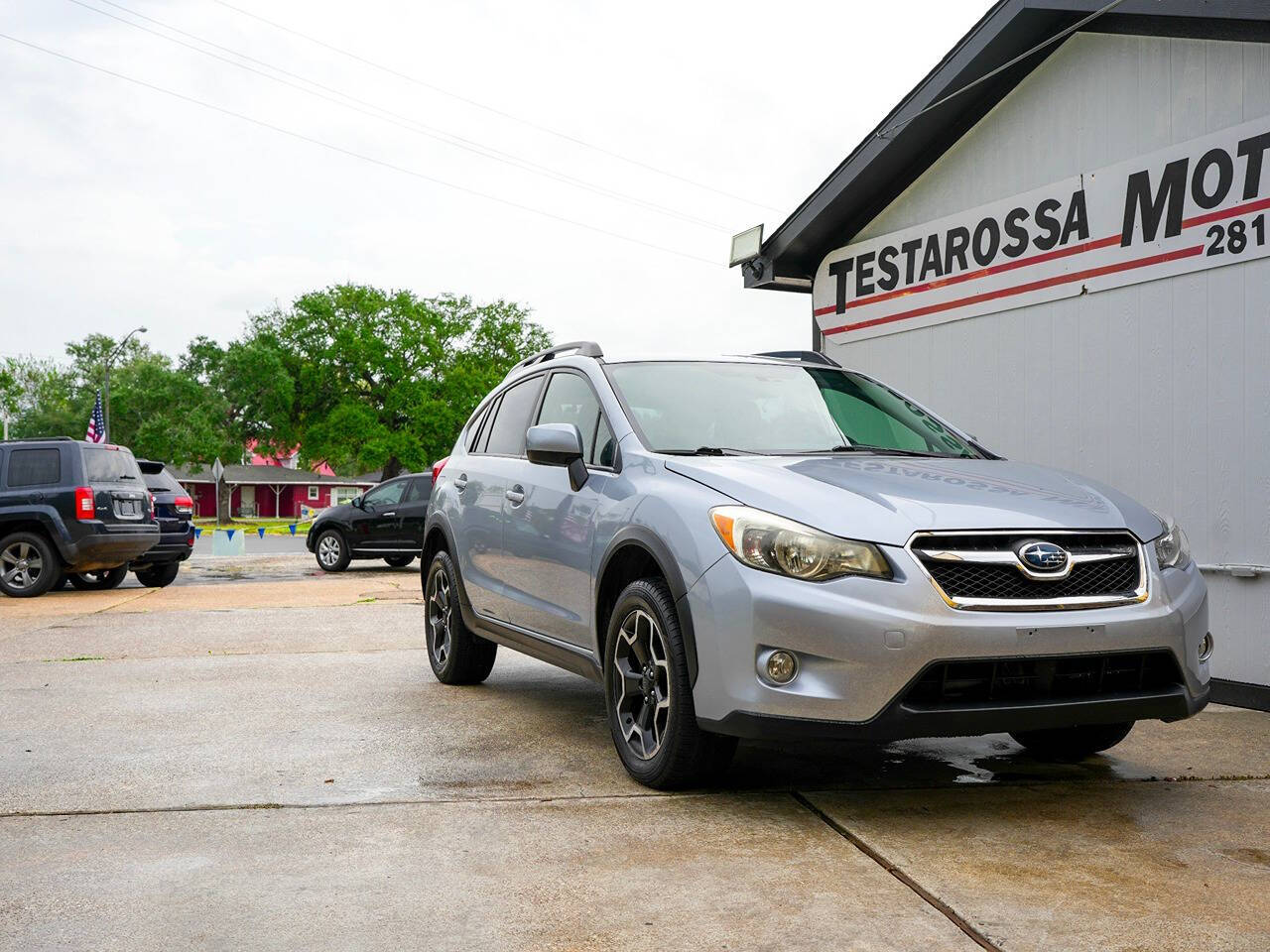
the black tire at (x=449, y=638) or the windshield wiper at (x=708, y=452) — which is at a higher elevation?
the windshield wiper at (x=708, y=452)

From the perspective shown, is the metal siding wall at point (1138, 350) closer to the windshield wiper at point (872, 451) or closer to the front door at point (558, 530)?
the windshield wiper at point (872, 451)

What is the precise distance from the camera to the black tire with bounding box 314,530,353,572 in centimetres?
2181

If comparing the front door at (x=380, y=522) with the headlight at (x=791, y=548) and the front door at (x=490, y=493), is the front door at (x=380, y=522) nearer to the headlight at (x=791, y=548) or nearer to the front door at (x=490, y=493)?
the front door at (x=490, y=493)

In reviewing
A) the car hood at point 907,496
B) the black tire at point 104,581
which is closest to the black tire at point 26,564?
the black tire at point 104,581

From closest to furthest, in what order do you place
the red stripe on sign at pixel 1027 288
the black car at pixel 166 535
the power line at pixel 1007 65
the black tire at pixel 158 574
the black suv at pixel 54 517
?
the red stripe on sign at pixel 1027 288 < the power line at pixel 1007 65 < the black suv at pixel 54 517 < the black car at pixel 166 535 < the black tire at pixel 158 574

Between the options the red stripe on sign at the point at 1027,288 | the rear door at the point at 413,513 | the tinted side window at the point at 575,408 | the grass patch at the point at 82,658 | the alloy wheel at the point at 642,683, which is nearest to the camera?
the alloy wheel at the point at 642,683

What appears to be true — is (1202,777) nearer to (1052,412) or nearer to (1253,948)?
(1253,948)

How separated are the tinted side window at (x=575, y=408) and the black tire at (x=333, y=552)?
1585 centimetres

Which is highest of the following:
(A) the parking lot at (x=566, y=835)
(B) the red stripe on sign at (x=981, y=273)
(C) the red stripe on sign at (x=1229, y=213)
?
(C) the red stripe on sign at (x=1229, y=213)

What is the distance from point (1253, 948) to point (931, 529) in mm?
1555

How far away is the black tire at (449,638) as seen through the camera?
754 cm

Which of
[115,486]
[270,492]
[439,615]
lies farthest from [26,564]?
[270,492]

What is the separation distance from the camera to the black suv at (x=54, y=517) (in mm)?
15766

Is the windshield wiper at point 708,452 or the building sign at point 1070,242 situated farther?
the building sign at point 1070,242
